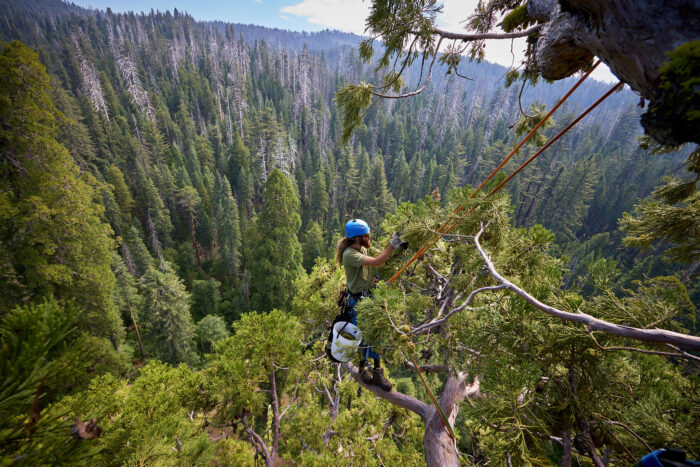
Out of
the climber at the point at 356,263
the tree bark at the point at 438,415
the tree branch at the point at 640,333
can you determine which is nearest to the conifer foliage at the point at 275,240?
the tree bark at the point at 438,415

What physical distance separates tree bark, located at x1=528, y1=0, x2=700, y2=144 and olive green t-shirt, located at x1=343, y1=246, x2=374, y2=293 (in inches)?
103

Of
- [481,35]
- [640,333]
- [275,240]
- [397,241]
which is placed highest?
[481,35]

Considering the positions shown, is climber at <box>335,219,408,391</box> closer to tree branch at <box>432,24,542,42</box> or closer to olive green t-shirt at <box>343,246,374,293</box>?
olive green t-shirt at <box>343,246,374,293</box>

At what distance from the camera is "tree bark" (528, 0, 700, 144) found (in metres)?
1.23

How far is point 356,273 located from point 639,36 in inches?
120

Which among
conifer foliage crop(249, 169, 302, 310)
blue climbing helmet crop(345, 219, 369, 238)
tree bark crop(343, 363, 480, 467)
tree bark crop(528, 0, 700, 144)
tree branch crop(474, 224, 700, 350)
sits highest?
tree bark crop(528, 0, 700, 144)

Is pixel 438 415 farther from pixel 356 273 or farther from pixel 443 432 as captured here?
pixel 356 273

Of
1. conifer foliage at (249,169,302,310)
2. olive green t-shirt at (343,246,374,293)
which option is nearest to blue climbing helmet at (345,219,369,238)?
olive green t-shirt at (343,246,374,293)

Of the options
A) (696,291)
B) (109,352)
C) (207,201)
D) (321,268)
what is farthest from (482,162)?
(109,352)

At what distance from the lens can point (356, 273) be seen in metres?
3.62

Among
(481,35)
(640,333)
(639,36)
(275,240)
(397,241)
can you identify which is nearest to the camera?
(639,36)

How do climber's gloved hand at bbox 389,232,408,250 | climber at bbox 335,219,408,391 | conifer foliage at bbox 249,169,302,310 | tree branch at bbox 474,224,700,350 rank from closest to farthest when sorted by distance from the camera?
tree branch at bbox 474,224,700,350 < climber's gloved hand at bbox 389,232,408,250 < climber at bbox 335,219,408,391 < conifer foliage at bbox 249,169,302,310

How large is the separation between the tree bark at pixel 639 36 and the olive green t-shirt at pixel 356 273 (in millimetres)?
2611

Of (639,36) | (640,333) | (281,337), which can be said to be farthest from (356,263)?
(281,337)
